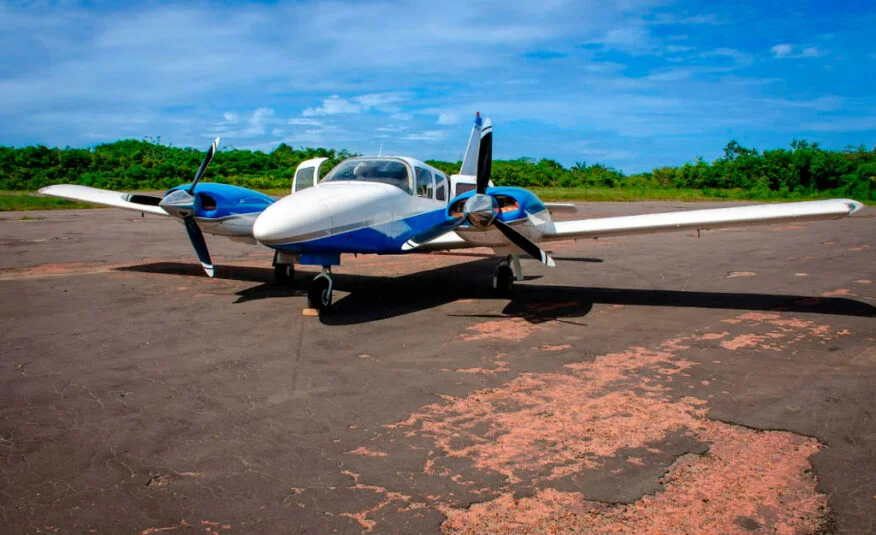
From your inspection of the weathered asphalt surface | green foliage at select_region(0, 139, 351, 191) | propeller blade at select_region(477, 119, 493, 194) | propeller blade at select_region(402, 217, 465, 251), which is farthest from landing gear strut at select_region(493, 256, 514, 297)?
green foliage at select_region(0, 139, 351, 191)

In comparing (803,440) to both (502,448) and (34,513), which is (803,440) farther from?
(34,513)

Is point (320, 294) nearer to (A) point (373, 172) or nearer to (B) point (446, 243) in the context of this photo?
(A) point (373, 172)

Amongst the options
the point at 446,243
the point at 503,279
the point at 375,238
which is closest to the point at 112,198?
the point at 375,238

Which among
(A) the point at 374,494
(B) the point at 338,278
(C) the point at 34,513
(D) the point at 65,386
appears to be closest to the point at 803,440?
(A) the point at 374,494

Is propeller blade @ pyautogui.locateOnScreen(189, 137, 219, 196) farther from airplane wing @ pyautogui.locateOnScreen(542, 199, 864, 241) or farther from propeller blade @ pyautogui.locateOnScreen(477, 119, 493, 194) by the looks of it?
airplane wing @ pyautogui.locateOnScreen(542, 199, 864, 241)

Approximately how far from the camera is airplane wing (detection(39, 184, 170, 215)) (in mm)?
13961

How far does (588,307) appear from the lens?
34.6 ft

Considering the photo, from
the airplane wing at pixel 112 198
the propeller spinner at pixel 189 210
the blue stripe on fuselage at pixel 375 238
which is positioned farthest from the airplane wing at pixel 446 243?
the airplane wing at pixel 112 198

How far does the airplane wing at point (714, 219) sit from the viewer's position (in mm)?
10031

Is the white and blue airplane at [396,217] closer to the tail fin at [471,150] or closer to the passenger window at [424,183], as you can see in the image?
the passenger window at [424,183]

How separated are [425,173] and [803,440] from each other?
7.83 metres

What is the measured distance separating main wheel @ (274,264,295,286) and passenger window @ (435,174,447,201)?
355 centimetres

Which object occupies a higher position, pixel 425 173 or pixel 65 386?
pixel 425 173

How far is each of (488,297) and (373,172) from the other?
316 cm
